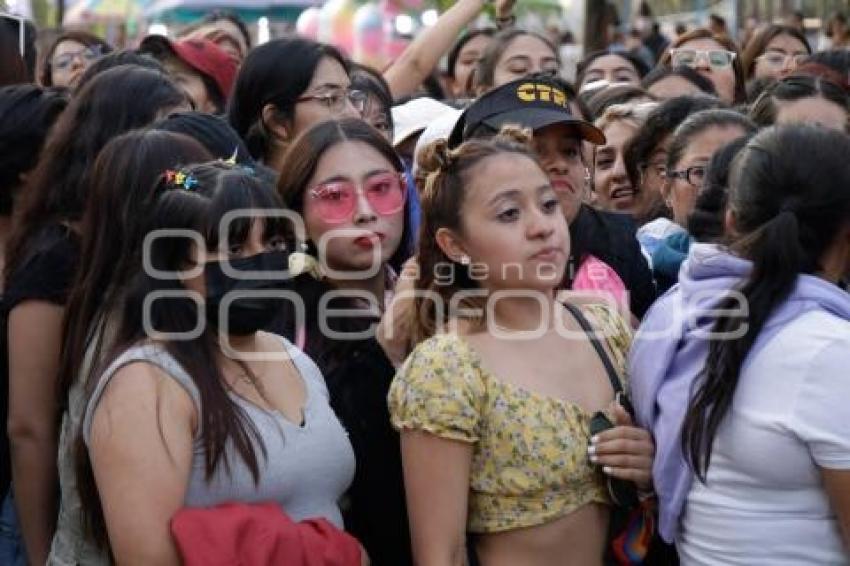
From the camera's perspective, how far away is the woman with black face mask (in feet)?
8.70

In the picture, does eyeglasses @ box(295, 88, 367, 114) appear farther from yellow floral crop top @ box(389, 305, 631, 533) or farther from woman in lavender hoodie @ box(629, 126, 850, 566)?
woman in lavender hoodie @ box(629, 126, 850, 566)

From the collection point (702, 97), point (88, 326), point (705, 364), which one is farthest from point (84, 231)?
point (702, 97)

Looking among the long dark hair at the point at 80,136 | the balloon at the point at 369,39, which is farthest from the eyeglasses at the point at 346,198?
the balloon at the point at 369,39

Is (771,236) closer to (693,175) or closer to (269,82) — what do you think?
(693,175)

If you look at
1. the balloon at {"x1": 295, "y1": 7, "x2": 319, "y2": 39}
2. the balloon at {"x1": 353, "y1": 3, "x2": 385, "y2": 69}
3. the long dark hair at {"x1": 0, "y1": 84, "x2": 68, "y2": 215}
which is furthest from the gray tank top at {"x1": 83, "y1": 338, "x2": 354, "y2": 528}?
the balloon at {"x1": 295, "y1": 7, "x2": 319, "y2": 39}

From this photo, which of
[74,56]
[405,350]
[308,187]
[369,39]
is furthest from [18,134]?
[369,39]

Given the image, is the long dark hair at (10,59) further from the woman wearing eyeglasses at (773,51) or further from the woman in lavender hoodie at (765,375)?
the woman wearing eyeglasses at (773,51)

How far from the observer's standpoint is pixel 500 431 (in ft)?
9.75

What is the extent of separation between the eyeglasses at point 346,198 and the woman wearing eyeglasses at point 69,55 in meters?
3.61

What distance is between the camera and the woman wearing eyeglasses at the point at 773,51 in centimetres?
781

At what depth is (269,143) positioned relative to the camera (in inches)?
181

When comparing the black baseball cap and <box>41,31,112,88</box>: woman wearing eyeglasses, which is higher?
the black baseball cap

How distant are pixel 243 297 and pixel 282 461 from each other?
354 mm

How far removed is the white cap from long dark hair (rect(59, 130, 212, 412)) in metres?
1.96
